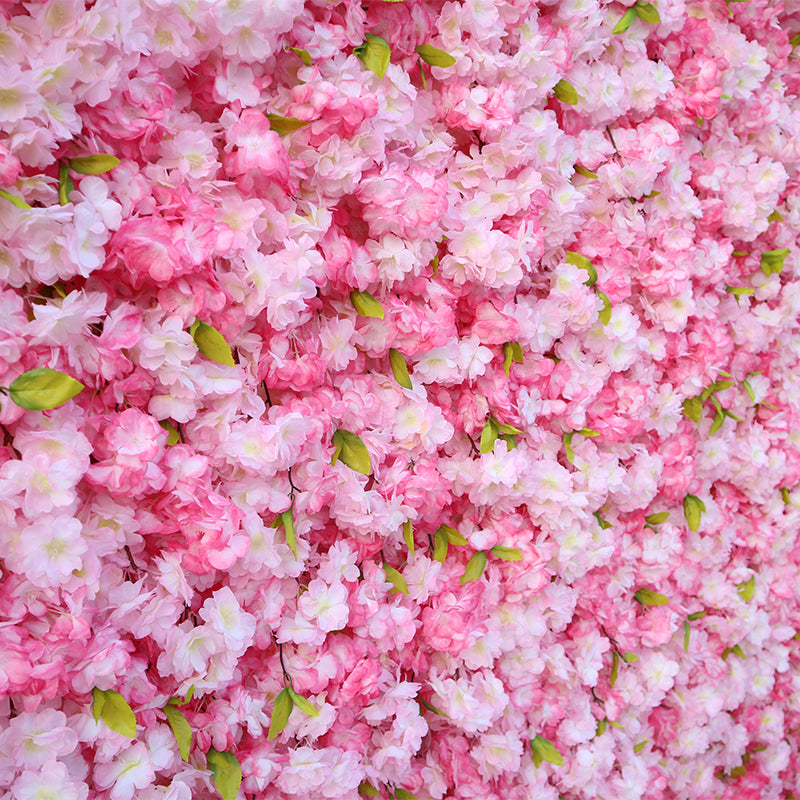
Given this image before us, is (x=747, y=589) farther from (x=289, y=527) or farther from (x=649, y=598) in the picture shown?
(x=289, y=527)

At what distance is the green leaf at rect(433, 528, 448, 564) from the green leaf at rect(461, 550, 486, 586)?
0.05 m

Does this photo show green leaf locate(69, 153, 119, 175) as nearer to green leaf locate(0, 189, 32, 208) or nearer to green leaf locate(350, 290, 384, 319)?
green leaf locate(0, 189, 32, 208)

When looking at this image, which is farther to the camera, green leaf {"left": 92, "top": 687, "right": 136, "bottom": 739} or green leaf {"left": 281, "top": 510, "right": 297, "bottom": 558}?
green leaf {"left": 281, "top": 510, "right": 297, "bottom": 558}

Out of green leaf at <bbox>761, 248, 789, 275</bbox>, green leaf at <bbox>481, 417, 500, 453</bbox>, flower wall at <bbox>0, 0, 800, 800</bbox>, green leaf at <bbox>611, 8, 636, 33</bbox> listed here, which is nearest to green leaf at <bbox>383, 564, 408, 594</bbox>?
flower wall at <bbox>0, 0, 800, 800</bbox>

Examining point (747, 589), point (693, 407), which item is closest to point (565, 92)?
point (693, 407)

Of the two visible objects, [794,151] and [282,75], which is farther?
[794,151]

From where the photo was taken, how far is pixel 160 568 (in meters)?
0.87

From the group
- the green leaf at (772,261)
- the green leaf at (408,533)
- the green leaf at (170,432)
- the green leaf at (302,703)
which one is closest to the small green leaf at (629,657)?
the green leaf at (408,533)

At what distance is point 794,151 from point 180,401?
4.77ft

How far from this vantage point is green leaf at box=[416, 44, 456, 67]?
3.51 feet

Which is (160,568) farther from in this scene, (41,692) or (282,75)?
(282,75)

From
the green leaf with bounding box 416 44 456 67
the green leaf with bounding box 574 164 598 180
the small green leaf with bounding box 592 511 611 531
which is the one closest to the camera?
the green leaf with bounding box 416 44 456 67

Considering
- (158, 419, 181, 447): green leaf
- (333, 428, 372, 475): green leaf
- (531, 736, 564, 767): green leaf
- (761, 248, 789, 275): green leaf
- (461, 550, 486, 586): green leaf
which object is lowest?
(531, 736, 564, 767): green leaf

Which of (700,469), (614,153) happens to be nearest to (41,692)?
(614,153)
